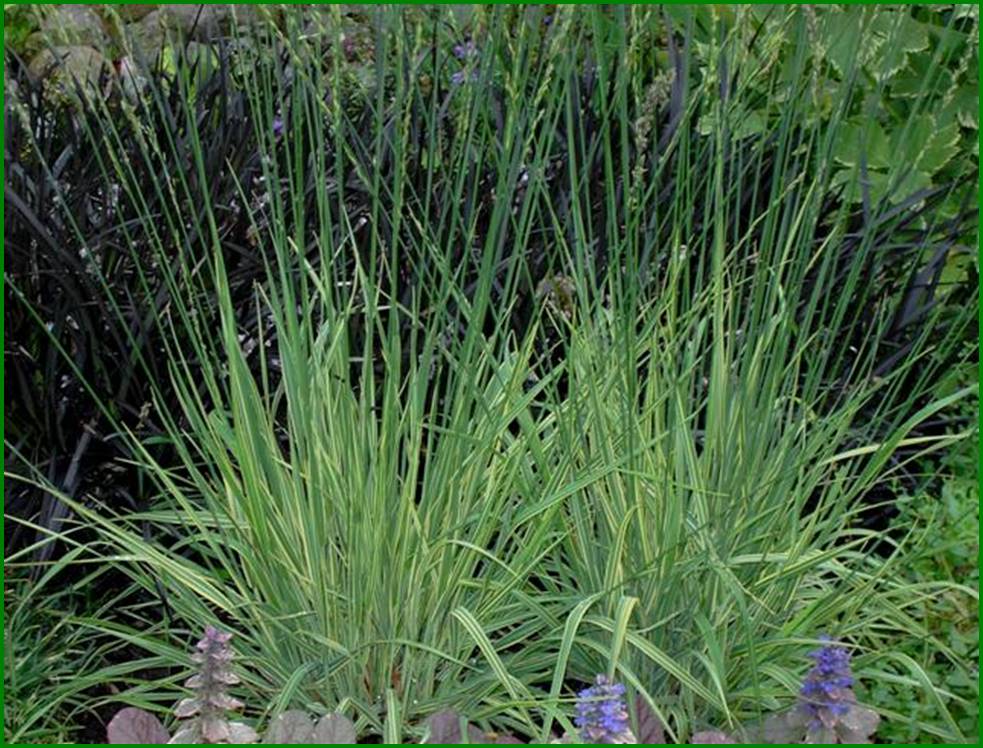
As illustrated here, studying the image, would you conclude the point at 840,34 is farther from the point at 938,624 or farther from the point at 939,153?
the point at 938,624

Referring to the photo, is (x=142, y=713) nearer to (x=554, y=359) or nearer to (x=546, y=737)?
(x=546, y=737)

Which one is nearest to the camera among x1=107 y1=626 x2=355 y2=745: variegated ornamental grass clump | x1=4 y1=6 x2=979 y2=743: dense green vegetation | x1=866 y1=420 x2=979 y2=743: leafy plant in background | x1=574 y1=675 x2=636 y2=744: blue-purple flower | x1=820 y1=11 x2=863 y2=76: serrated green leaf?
x1=574 y1=675 x2=636 y2=744: blue-purple flower

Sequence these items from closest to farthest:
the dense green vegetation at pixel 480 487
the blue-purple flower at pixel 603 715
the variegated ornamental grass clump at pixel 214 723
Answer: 1. the blue-purple flower at pixel 603 715
2. the variegated ornamental grass clump at pixel 214 723
3. the dense green vegetation at pixel 480 487

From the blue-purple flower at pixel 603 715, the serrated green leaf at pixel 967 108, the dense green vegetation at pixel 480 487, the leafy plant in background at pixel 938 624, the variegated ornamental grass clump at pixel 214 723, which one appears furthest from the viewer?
the serrated green leaf at pixel 967 108

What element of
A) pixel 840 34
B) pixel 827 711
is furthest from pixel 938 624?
pixel 840 34

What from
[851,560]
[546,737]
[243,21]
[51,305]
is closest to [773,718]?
[546,737]

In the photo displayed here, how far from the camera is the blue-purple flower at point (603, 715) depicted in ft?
8.36

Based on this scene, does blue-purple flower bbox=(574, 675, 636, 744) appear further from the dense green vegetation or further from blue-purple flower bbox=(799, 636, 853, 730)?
blue-purple flower bbox=(799, 636, 853, 730)

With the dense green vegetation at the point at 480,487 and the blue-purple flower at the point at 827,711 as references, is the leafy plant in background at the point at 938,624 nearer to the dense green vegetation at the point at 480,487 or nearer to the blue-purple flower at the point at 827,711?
the dense green vegetation at the point at 480,487

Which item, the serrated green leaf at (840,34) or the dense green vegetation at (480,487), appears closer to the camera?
the dense green vegetation at (480,487)

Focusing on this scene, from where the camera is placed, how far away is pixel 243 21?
23.9 feet

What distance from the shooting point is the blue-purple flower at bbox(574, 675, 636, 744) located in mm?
2547

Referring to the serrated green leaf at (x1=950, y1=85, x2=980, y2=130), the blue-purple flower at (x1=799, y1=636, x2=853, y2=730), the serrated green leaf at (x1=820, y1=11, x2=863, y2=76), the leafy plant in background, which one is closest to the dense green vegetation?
the leafy plant in background

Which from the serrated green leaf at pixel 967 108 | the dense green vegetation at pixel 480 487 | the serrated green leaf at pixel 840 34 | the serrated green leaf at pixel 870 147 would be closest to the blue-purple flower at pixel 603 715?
the dense green vegetation at pixel 480 487
